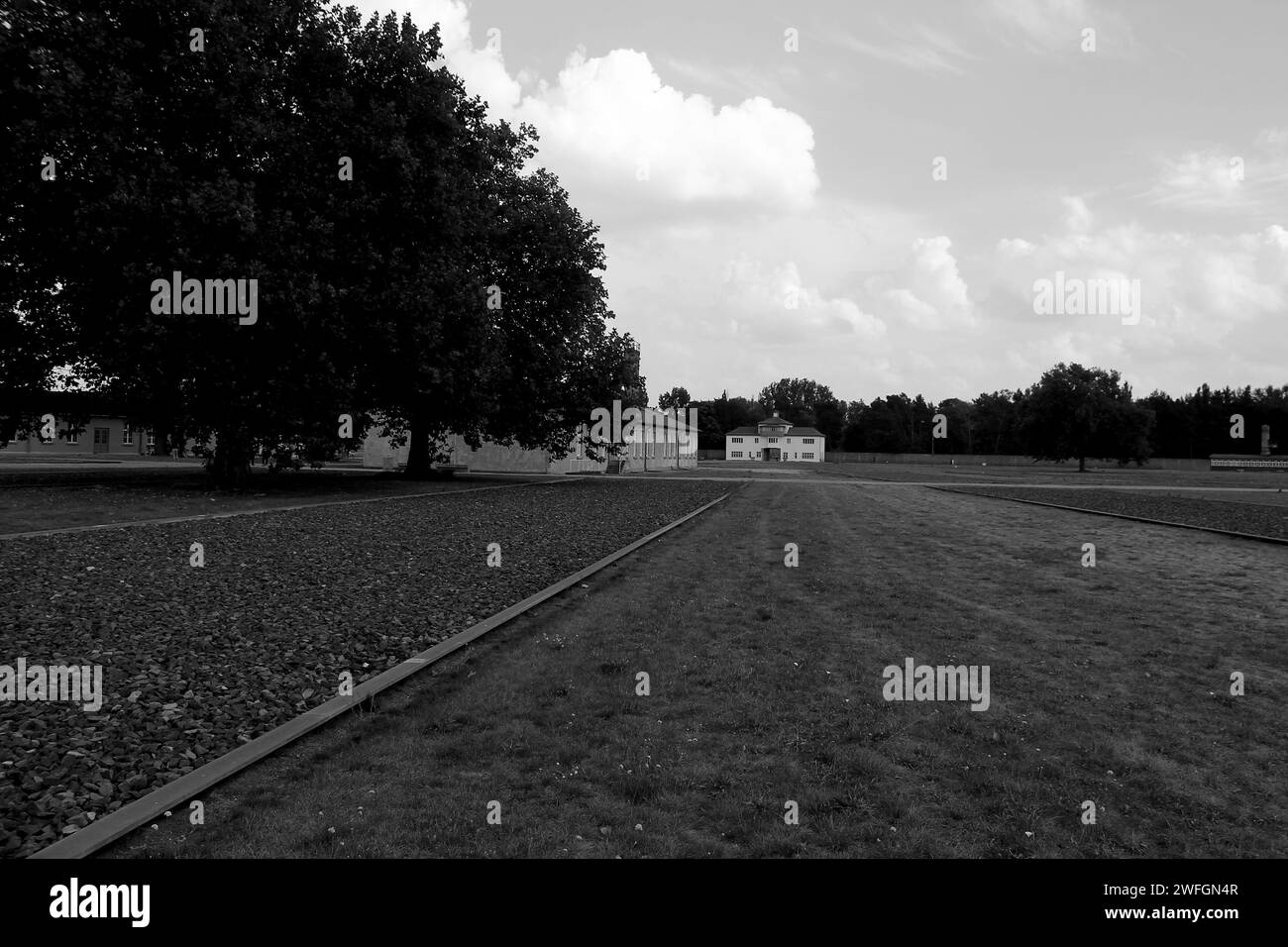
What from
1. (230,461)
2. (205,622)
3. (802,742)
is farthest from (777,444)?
Result: (802,742)

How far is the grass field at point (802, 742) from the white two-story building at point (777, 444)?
136 meters

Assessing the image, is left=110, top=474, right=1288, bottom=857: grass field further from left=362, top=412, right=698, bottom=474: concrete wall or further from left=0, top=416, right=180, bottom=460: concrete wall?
left=0, top=416, right=180, bottom=460: concrete wall

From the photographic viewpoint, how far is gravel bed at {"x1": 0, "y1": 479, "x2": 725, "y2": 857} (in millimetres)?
4559

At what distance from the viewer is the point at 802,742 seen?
198 inches

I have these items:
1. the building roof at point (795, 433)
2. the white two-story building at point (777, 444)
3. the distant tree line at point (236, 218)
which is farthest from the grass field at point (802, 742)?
the building roof at point (795, 433)

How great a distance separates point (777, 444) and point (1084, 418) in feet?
198

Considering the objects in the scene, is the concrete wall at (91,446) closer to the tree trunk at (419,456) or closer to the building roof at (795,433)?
the tree trunk at (419,456)

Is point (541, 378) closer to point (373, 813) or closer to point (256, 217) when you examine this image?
point (256, 217)

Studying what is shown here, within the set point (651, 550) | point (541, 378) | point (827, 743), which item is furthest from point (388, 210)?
point (827, 743)

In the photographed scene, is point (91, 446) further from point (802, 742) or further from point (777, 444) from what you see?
point (777, 444)

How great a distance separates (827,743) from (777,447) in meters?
141

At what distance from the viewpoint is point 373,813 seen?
3930mm

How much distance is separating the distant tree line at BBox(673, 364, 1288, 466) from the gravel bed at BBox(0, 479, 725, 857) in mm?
93458

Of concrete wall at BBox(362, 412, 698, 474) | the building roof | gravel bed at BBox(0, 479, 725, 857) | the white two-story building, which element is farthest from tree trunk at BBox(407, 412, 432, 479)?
the building roof
